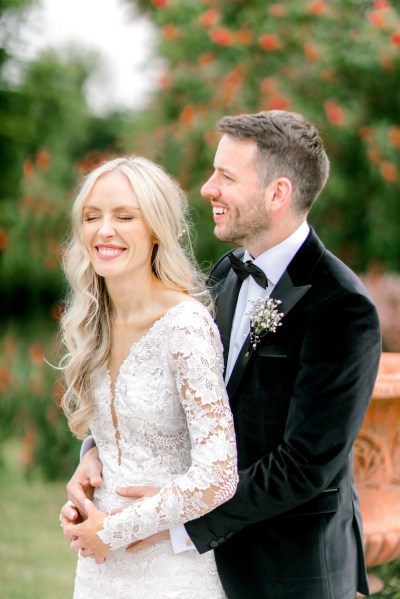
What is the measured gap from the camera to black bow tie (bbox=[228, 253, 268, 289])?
8.27ft

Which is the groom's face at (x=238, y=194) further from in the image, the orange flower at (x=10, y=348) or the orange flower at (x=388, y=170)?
the orange flower at (x=10, y=348)

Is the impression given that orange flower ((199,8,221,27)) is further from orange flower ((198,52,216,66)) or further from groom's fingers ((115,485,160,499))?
groom's fingers ((115,485,160,499))

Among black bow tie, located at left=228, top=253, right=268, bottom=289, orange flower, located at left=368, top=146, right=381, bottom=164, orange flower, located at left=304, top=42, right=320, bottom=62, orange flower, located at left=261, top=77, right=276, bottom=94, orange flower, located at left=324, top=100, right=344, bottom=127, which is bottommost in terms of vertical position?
black bow tie, located at left=228, top=253, right=268, bottom=289

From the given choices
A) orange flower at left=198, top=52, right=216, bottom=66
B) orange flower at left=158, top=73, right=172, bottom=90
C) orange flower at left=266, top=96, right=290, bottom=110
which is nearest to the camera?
orange flower at left=266, top=96, right=290, bottom=110

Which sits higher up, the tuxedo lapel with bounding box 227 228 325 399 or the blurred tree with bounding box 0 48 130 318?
the blurred tree with bounding box 0 48 130 318

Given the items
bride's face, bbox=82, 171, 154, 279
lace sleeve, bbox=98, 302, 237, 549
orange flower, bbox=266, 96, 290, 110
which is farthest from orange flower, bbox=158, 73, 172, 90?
lace sleeve, bbox=98, 302, 237, 549

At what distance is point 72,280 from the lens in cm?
258

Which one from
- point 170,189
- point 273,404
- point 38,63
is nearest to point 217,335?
point 273,404

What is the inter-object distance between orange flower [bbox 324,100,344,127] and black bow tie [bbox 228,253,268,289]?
4092mm

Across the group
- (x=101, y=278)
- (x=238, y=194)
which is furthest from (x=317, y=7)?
(x=101, y=278)

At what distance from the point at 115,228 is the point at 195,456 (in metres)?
0.64

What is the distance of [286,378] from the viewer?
2334 mm

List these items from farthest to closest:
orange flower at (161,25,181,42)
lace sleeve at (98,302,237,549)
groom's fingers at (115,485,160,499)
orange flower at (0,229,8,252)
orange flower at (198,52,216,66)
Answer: orange flower at (0,229,8,252) → orange flower at (161,25,181,42) → orange flower at (198,52,216,66) → groom's fingers at (115,485,160,499) → lace sleeve at (98,302,237,549)

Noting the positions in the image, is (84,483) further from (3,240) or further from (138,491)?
(3,240)
